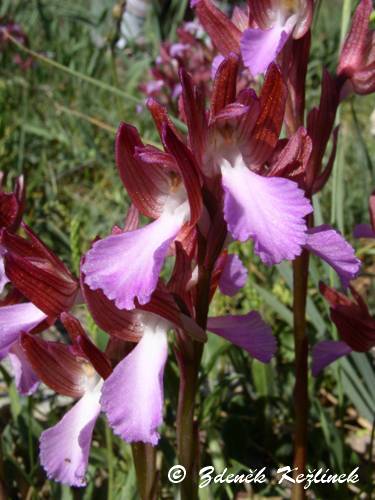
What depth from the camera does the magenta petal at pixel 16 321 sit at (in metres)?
0.70

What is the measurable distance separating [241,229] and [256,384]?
2.56ft

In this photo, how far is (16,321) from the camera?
719 mm

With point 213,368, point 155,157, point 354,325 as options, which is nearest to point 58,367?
point 155,157

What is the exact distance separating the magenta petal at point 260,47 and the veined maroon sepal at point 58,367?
14.5 inches

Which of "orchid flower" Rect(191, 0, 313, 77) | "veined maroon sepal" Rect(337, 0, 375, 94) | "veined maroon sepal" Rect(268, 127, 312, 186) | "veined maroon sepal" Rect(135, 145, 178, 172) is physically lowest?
"veined maroon sepal" Rect(268, 127, 312, 186)

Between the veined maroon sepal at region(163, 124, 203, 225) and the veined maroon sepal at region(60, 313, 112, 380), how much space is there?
0.51ft

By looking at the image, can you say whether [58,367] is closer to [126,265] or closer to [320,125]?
[126,265]

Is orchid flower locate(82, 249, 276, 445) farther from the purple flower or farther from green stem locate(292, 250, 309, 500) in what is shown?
green stem locate(292, 250, 309, 500)

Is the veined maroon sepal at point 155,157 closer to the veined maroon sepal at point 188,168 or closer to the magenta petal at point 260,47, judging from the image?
the veined maroon sepal at point 188,168

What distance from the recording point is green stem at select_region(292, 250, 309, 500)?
88cm

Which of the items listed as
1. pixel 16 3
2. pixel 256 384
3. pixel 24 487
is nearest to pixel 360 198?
pixel 256 384

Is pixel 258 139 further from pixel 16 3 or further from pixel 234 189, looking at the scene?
pixel 16 3

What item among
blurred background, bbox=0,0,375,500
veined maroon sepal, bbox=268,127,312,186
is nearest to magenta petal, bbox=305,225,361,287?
veined maroon sepal, bbox=268,127,312,186

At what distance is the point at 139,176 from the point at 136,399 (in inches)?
8.2
